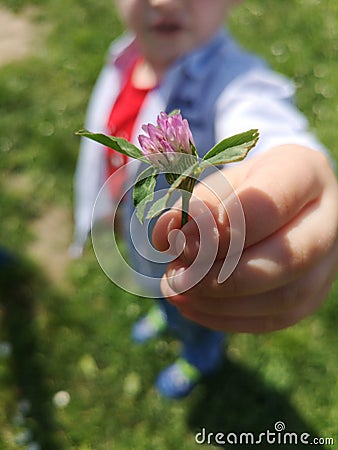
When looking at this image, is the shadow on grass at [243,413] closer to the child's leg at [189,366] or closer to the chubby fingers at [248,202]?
the child's leg at [189,366]

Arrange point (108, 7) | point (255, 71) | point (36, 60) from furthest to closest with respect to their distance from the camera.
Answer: point (108, 7) < point (36, 60) < point (255, 71)

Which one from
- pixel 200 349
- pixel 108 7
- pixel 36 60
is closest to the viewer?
pixel 200 349

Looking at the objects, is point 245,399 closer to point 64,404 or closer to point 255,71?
point 64,404

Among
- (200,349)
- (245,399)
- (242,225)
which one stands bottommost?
(245,399)

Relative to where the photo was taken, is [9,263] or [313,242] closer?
[313,242]

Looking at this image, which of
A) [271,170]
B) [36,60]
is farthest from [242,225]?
[36,60]

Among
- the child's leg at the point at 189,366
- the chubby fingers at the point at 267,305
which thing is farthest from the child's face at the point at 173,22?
the child's leg at the point at 189,366

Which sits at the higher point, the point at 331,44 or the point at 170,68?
the point at 170,68

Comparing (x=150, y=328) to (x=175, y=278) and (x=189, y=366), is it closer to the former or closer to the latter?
(x=189, y=366)
